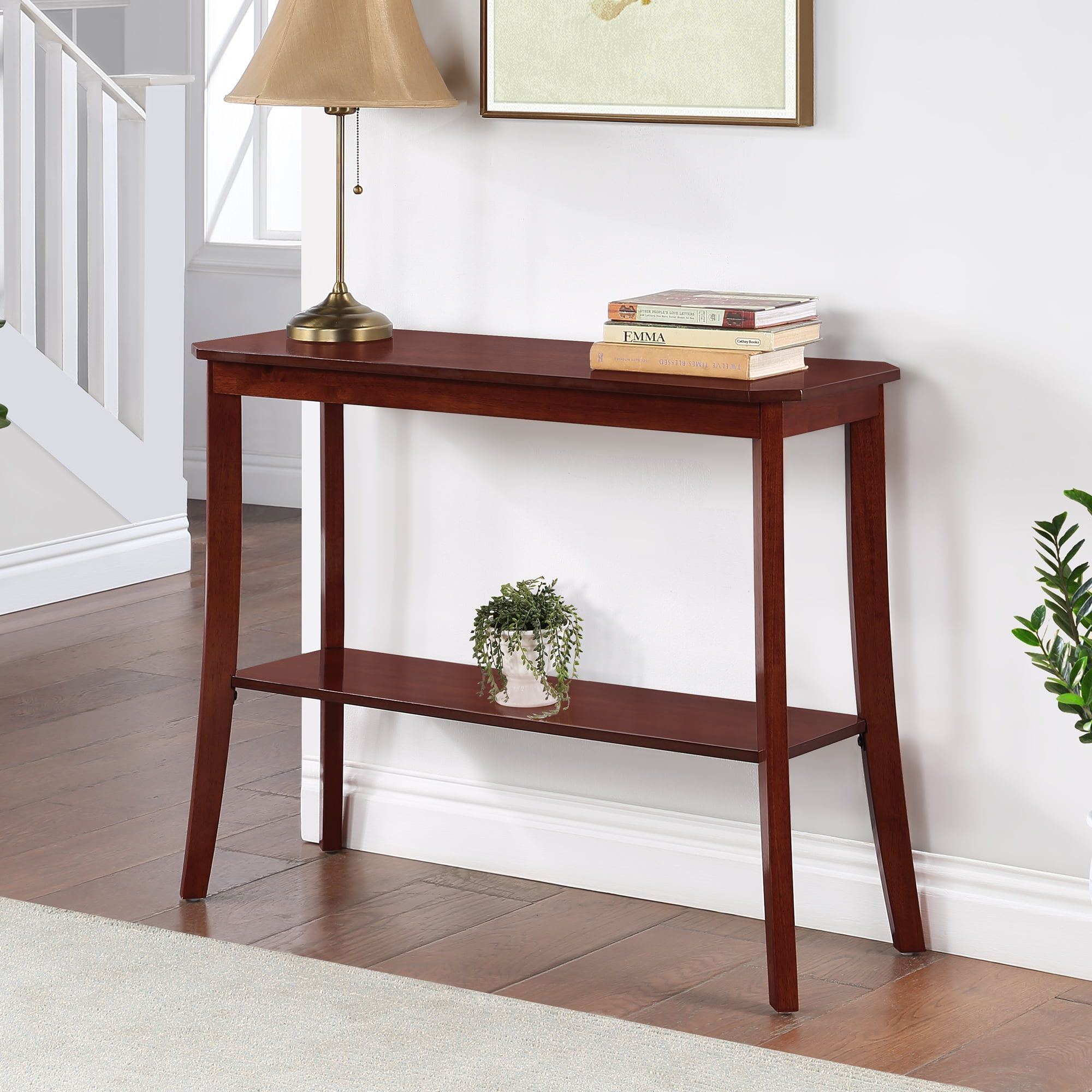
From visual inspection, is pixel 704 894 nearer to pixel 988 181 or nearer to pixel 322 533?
pixel 322 533

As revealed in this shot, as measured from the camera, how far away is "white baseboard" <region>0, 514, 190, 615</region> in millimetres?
5012

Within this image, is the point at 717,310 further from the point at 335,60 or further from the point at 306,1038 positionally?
the point at 306,1038

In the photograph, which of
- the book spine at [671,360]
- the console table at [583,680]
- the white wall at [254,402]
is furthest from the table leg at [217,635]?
the white wall at [254,402]

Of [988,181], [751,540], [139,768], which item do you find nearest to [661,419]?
[751,540]

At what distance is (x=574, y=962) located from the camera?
2.67m

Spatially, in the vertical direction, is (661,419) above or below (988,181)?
below

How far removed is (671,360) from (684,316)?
64mm

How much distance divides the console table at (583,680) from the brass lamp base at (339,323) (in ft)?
0.09

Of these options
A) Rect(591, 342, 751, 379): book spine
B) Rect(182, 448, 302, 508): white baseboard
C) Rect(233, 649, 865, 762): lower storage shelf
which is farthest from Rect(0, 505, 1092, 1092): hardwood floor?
Rect(182, 448, 302, 508): white baseboard

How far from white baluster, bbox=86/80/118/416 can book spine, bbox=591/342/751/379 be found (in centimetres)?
308

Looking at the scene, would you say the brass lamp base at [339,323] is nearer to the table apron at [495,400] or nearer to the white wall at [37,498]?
the table apron at [495,400]

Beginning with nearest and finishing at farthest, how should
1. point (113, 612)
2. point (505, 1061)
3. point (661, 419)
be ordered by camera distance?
point (505, 1061)
point (661, 419)
point (113, 612)

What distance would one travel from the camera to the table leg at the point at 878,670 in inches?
103

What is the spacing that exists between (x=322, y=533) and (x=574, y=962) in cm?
90
